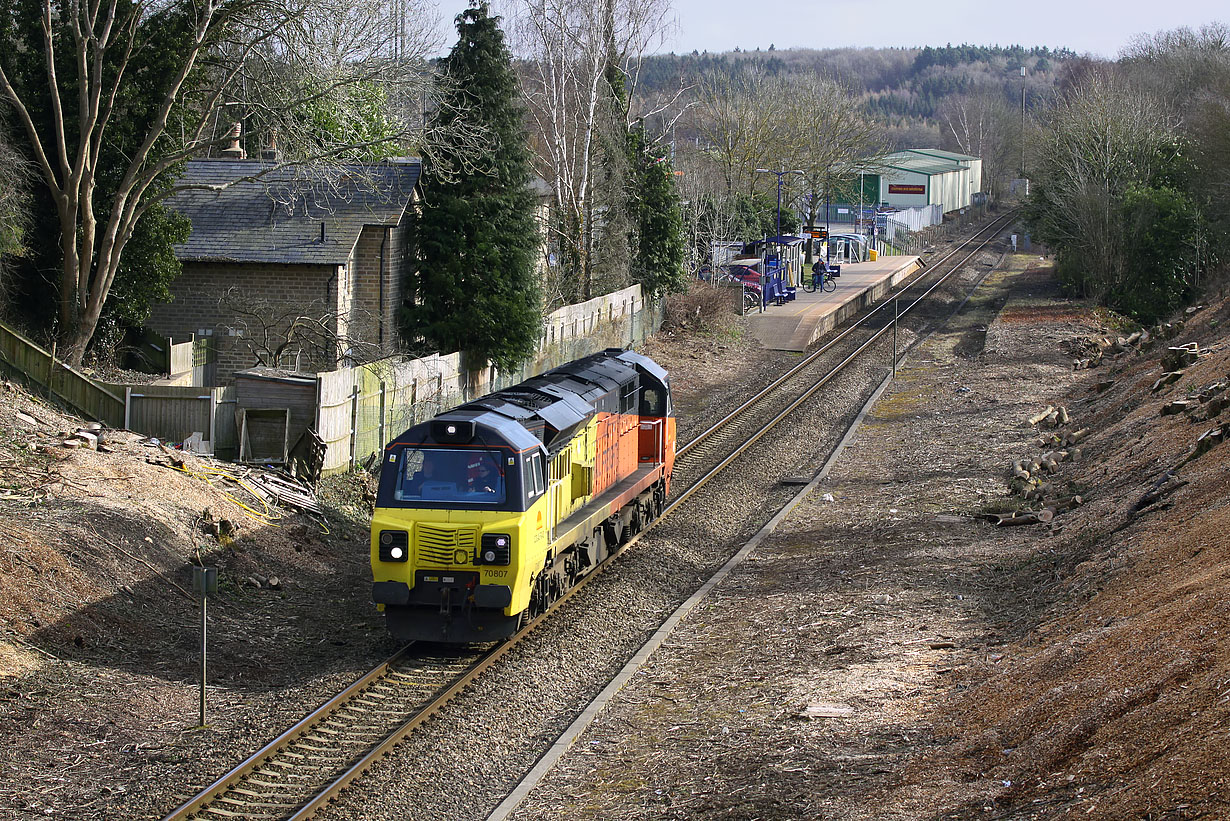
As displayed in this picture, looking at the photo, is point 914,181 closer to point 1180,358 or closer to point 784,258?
point 784,258

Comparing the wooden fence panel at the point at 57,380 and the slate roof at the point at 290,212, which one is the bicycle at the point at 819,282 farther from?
the wooden fence panel at the point at 57,380

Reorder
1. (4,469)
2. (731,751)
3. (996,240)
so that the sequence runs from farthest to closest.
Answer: (996,240) → (4,469) → (731,751)

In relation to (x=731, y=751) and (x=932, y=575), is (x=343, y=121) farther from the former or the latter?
(x=731, y=751)

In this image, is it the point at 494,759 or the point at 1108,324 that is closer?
the point at 494,759

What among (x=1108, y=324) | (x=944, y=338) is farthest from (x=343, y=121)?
(x=1108, y=324)

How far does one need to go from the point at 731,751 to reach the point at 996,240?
95.9 meters

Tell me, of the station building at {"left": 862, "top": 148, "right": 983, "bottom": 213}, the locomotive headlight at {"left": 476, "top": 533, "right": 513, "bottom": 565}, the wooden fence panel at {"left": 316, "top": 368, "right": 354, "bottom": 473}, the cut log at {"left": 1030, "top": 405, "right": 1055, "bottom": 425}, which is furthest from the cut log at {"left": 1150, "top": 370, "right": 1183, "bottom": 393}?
the station building at {"left": 862, "top": 148, "right": 983, "bottom": 213}

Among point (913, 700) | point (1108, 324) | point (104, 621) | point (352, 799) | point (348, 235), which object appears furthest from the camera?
point (1108, 324)

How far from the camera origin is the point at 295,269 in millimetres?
28250

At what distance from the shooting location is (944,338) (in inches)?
1908

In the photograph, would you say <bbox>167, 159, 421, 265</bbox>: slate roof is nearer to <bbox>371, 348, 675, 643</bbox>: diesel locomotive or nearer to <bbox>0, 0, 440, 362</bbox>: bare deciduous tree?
<bbox>0, 0, 440, 362</bbox>: bare deciduous tree

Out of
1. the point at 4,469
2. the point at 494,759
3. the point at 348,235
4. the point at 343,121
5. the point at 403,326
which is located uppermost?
the point at 343,121

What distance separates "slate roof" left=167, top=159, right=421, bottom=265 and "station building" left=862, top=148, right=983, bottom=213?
242 feet

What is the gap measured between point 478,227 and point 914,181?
89.8m
